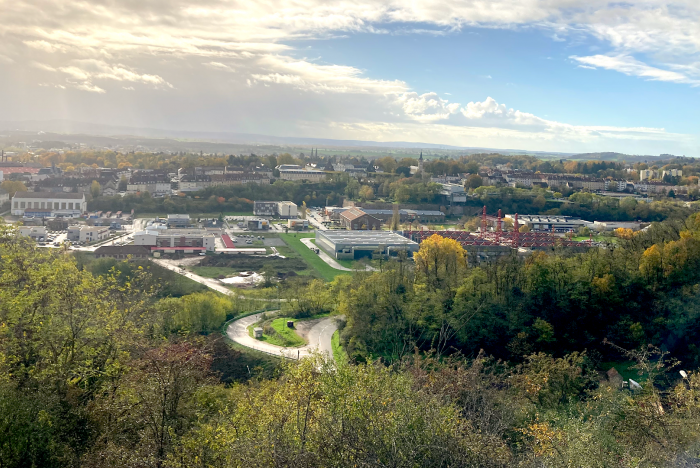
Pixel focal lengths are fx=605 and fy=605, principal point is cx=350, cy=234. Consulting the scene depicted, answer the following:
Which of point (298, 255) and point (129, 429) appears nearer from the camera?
point (129, 429)

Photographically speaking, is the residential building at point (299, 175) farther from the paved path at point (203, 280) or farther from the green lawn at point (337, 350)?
the green lawn at point (337, 350)

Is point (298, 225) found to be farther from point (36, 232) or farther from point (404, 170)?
point (404, 170)

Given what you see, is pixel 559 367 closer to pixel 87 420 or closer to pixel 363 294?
pixel 363 294

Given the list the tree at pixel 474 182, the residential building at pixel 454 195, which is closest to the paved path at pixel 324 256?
the residential building at pixel 454 195

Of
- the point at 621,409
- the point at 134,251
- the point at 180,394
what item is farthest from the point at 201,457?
the point at 134,251

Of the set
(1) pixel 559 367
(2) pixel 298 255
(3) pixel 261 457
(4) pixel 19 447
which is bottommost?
(2) pixel 298 255

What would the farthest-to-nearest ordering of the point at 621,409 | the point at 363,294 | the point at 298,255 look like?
the point at 298,255 → the point at 363,294 → the point at 621,409
